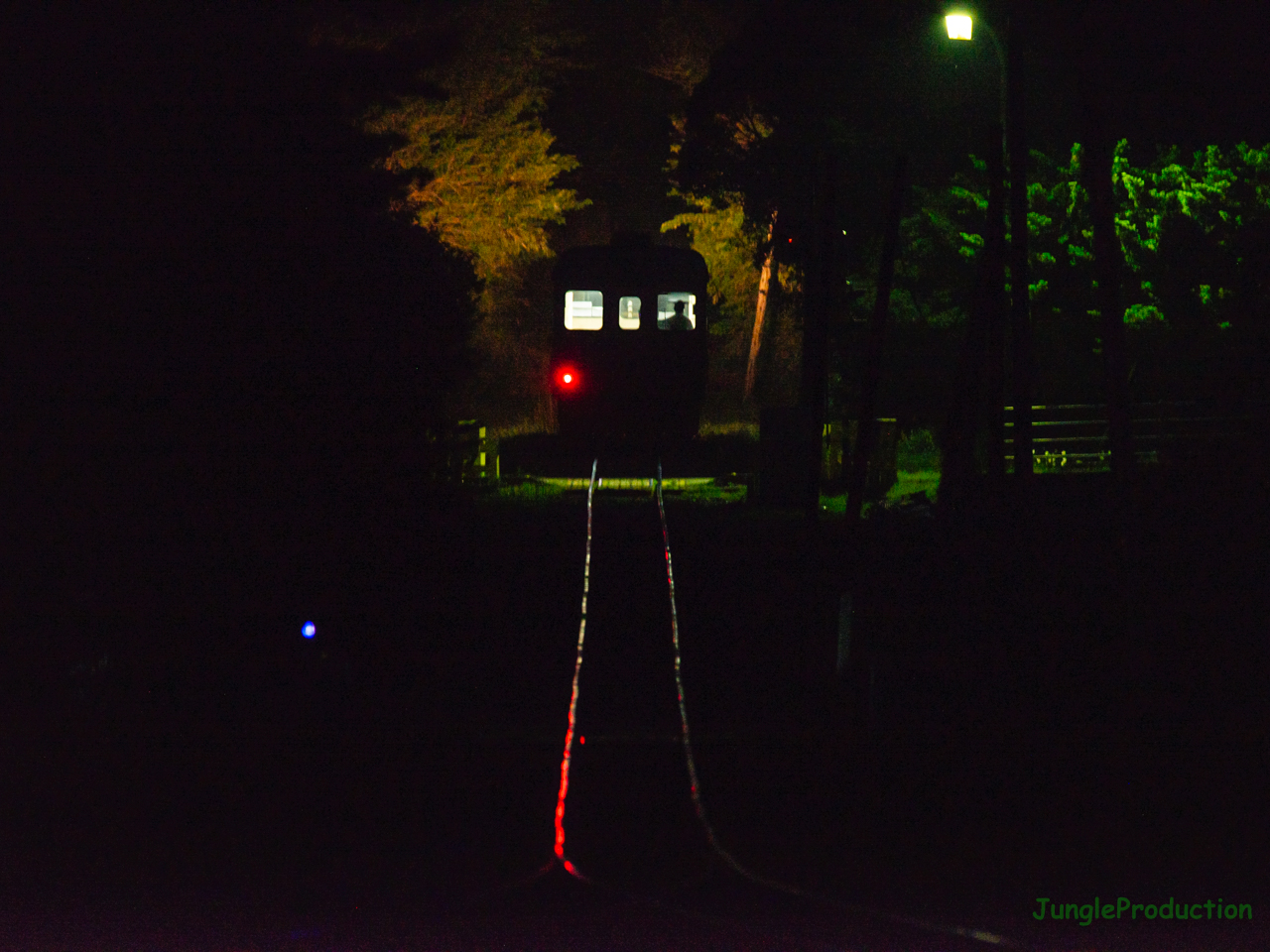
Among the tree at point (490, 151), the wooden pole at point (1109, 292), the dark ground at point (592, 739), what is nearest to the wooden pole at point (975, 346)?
the dark ground at point (592, 739)

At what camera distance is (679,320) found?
2623 cm

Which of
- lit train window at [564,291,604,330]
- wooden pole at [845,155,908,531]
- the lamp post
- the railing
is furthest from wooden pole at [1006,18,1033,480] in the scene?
lit train window at [564,291,604,330]

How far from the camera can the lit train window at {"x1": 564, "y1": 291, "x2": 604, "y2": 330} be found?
86.2 feet

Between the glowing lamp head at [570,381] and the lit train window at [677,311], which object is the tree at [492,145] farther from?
the lit train window at [677,311]

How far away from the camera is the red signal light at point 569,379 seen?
26.4m

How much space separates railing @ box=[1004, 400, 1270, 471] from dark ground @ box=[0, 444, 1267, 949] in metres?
12.0

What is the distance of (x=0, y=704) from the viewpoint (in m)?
7.57

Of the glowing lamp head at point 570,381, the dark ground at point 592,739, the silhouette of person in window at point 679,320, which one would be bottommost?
the dark ground at point 592,739

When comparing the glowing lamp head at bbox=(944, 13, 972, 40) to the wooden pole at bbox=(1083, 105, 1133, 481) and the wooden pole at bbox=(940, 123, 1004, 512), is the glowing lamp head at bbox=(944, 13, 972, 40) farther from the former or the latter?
the wooden pole at bbox=(1083, 105, 1133, 481)

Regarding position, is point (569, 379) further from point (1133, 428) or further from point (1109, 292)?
point (1109, 292)

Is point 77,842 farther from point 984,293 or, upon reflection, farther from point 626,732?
point 984,293

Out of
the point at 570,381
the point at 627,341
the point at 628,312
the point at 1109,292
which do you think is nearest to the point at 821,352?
the point at 1109,292

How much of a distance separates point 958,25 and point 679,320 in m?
11.9

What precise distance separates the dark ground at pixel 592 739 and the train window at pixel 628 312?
13330 mm
